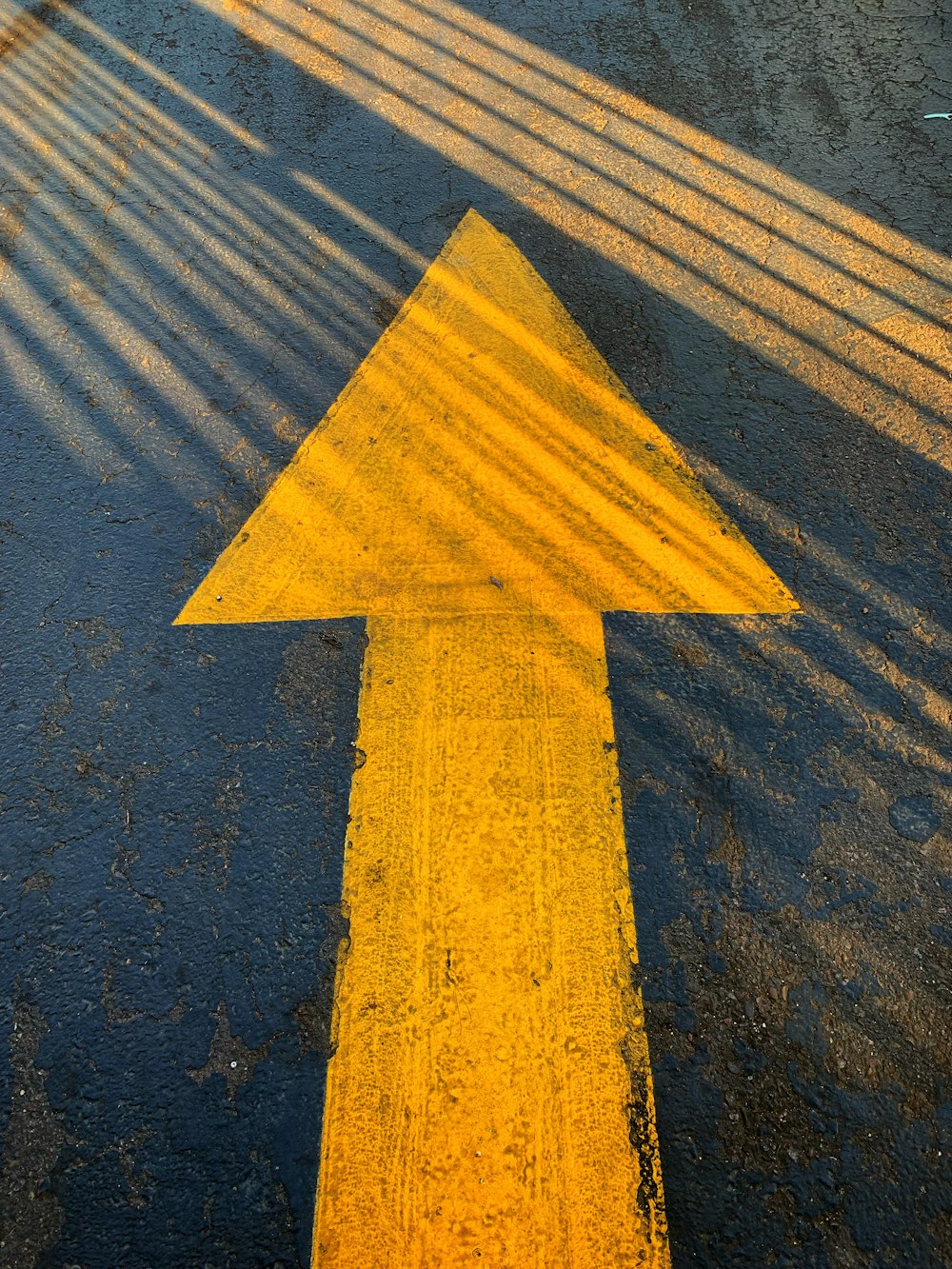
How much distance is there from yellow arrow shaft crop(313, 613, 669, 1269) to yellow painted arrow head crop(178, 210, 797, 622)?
211 mm

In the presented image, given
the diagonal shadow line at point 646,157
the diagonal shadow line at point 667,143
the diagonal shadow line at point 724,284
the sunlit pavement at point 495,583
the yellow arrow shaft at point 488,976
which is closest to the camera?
the yellow arrow shaft at point 488,976

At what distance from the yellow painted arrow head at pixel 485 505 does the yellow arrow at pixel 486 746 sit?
10 mm

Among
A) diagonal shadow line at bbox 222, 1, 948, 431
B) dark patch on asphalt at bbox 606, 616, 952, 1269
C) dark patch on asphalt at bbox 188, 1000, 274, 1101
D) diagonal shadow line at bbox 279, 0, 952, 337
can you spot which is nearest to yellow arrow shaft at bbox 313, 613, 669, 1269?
dark patch on asphalt at bbox 606, 616, 952, 1269

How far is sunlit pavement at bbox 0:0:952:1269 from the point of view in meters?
2.18

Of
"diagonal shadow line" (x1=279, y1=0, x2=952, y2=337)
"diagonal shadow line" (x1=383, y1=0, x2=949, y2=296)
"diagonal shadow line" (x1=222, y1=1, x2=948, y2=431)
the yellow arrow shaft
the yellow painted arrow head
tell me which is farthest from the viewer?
"diagonal shadow line" (x1=383, y1=0, x2=949, y2=296)

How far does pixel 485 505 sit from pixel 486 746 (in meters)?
1.01

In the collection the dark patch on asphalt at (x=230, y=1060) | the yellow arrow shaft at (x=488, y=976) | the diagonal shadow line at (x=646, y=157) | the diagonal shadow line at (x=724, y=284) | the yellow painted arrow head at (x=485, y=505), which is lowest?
the dark patch on asphalt at (x=230, y=1060)

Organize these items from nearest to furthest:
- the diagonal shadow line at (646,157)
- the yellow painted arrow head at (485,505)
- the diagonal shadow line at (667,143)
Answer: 1. the yellow painted arrow head at (485,505)
2. the diagonal shadow line at (646,157)
3. the diagonal shadow line at (667,143)

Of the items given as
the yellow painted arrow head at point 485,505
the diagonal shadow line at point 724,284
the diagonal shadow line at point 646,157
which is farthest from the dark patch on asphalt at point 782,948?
the diagonal shadow line at point 646,157

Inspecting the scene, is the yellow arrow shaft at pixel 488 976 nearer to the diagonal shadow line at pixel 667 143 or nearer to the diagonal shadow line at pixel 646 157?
the diagonal shadow line at pixel 646 157

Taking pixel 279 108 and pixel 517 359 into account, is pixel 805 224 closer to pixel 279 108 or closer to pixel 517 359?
pixel 517 359

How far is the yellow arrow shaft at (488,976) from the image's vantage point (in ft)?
6.77

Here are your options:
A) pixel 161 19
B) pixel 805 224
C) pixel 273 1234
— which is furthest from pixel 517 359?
pixel 161 19

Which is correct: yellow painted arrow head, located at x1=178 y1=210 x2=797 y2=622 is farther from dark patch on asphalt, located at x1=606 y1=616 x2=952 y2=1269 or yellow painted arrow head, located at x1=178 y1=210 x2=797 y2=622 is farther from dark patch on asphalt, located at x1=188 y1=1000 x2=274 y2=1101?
dark patch on asphalt, located at x1=188 y1=1000 x2=274 y2=1101
